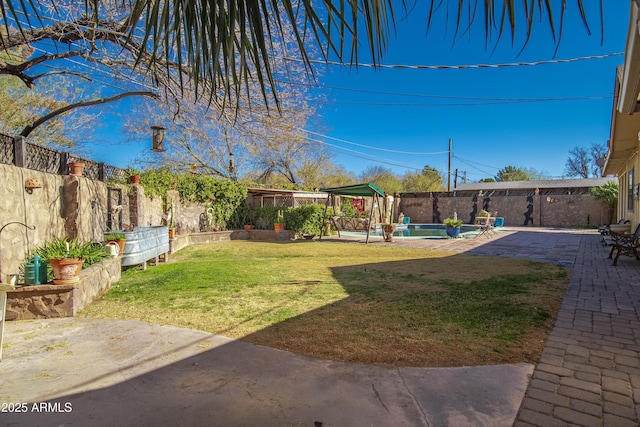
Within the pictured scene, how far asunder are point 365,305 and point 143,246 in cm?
494

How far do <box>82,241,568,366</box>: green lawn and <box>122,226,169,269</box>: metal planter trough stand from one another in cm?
29

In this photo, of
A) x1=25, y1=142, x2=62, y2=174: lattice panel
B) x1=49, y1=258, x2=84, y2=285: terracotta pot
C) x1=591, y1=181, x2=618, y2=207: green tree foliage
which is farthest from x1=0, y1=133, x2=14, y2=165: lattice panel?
x1=591, y1=181, x2=618, y2=207: green tree foliage

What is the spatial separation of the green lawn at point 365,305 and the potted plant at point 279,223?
21.5ft

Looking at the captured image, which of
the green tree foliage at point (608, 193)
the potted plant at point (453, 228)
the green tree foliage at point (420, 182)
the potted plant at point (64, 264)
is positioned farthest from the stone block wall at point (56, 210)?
the green tree foliage at point (420, 182)

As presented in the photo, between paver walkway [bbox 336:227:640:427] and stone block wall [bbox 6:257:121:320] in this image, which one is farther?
stone block wall [bbox 6:257:121:320]

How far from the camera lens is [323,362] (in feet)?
8.66

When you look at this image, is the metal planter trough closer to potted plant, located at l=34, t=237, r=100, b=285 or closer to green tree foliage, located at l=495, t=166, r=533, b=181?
potted plant, located at l=34, t=237, r=100, b=285

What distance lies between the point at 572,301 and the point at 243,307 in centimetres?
415

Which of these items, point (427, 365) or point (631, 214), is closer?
point (427, 365)

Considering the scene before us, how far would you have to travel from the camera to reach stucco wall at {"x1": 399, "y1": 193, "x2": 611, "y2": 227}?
2111cm

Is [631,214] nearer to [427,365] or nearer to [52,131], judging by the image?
[427,365]

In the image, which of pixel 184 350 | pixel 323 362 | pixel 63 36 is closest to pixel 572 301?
pixel 323 362

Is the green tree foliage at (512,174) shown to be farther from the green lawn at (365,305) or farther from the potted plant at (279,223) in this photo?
the green lawn at (365,305)

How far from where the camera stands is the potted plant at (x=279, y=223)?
1434cm
